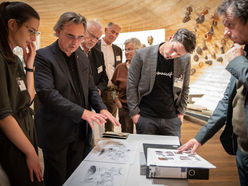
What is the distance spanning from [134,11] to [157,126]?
448 cm

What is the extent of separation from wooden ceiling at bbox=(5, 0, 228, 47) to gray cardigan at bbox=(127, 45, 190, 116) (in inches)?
116

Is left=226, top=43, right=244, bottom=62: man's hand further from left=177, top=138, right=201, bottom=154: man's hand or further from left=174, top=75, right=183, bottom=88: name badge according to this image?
left=174, top=75, right=183, bottom=88: name badge

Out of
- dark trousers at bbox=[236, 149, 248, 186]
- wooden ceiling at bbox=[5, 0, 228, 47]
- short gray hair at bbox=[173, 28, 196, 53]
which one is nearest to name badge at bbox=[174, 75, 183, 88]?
short gray hair at bbox=[173, 28, 196, 53]

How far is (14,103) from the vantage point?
3.26 feet

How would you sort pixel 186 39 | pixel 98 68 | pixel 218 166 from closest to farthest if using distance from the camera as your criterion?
pixel 186 39 → pixel 98 68 → pixel 218 166

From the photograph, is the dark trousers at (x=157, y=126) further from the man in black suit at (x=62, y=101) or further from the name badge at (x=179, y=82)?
the man in black suit at (x=62, y=101)

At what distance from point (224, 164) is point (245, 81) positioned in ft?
8.80

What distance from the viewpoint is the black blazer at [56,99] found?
139 cm

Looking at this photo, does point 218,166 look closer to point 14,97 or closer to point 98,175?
point 98,175

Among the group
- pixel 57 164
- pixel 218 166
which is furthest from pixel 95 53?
pixel 218 166

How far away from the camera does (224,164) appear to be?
3227 mm

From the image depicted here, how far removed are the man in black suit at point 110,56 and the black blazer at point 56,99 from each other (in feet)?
4.42

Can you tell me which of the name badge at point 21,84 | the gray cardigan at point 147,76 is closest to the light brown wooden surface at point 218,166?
the gray cardigan at point 147,76

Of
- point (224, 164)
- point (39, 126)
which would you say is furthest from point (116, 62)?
point (224, 164)
